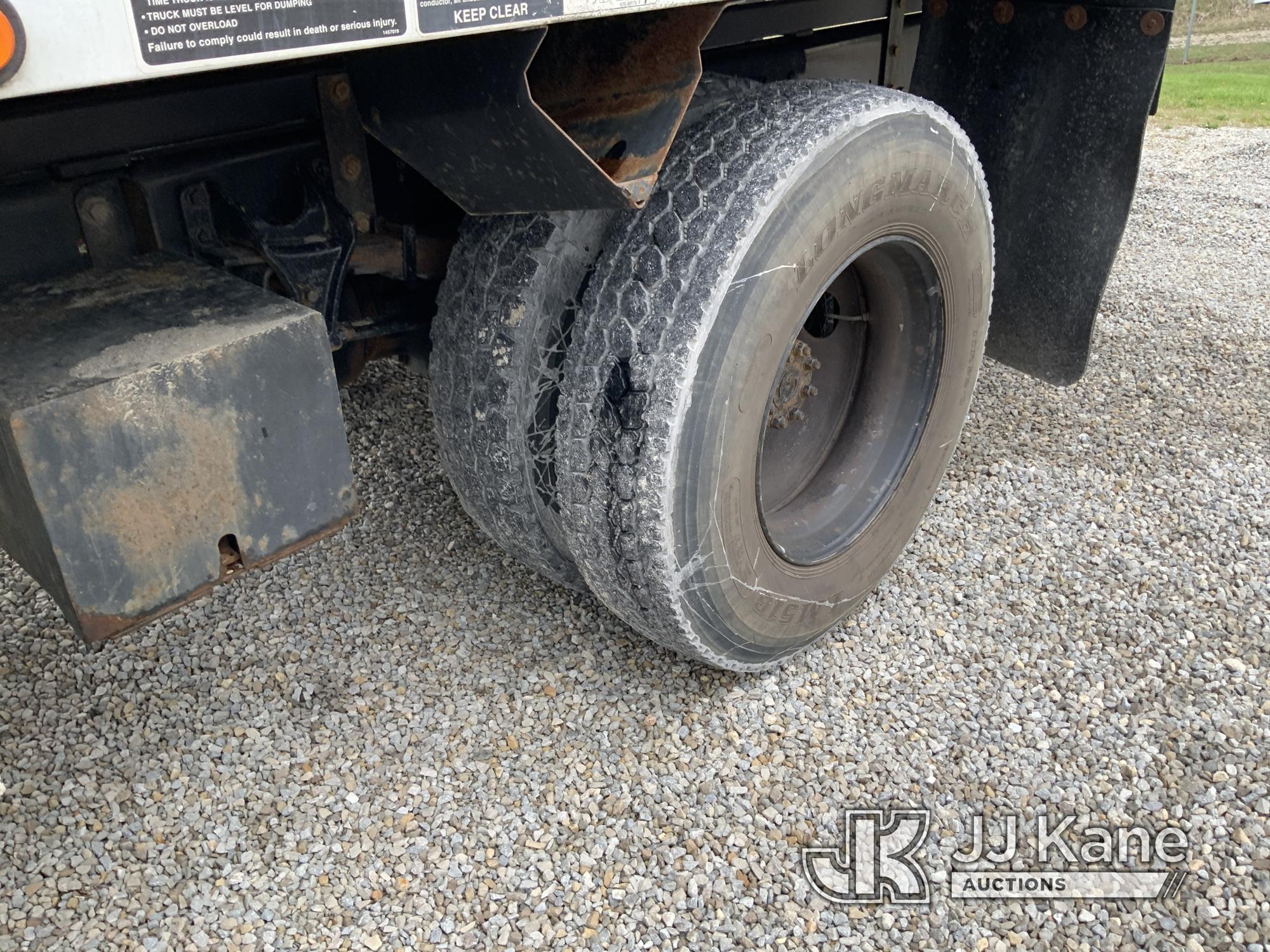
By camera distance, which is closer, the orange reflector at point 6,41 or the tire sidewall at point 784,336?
the orange reflector at point 6,41

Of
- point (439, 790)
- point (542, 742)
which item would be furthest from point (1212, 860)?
point (439, 790)

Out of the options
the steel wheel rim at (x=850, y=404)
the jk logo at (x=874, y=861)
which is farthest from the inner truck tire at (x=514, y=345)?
the jk logo at (x=874, y=861)

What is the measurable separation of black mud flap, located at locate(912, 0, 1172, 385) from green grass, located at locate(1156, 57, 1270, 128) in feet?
19.3

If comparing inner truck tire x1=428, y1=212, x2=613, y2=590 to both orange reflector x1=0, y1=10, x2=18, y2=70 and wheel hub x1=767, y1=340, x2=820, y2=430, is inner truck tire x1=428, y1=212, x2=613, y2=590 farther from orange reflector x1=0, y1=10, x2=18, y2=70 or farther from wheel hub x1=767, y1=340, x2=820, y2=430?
orange reflector x1=0, y1=10, x2=18, y2=70

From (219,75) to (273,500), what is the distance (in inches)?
29.2

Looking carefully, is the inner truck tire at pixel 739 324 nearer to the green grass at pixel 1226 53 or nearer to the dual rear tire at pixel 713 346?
the dual rear tire at pixel 713 346

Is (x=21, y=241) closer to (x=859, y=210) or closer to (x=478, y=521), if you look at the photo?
(x=478, y=521)

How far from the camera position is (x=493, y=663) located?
94.0 inches

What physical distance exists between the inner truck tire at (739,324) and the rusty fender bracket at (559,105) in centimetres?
25

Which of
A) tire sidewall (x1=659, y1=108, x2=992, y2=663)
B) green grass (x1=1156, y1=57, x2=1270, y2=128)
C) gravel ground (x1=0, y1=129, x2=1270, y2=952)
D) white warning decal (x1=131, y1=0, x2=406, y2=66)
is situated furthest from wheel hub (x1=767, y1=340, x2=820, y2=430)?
green grass (x1=1156, y1=57, x2=1270, y2=128)

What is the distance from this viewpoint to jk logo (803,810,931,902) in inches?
74.9

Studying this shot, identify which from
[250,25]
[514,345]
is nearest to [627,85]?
[514,345]

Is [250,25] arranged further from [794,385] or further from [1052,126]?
[1052,126]

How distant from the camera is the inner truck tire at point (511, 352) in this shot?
1915 millimetres
